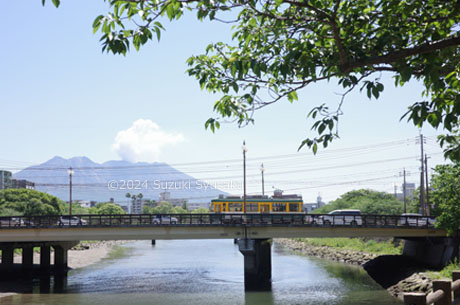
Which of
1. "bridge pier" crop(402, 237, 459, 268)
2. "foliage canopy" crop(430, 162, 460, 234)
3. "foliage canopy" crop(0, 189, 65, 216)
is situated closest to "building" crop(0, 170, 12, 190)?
"foliage canopy" crop(0, 189, 65, 216)

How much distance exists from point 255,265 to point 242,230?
2.84 metres

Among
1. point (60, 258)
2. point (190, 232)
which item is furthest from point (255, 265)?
point (60, 258)

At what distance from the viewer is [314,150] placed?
7.34 meters

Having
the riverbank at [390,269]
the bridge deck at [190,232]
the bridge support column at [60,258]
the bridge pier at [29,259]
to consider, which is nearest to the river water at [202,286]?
the riverbank at [390,269]

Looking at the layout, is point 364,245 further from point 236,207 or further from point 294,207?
point 236,207

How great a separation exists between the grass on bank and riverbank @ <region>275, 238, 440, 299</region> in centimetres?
96

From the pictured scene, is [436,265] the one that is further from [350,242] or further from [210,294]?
[350,242]

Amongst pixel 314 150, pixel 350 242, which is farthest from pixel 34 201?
pixel 314 150

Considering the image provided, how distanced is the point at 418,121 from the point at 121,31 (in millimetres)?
4099

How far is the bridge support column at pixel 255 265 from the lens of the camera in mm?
37319

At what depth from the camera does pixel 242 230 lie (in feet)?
126

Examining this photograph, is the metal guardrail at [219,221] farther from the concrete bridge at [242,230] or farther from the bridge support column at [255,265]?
the bridge support column at [255,265]

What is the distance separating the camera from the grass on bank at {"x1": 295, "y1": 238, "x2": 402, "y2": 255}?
174ft

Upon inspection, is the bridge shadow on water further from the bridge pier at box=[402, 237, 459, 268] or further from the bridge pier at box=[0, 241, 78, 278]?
the bridge pier at box=[402, 237, 459, 268]
